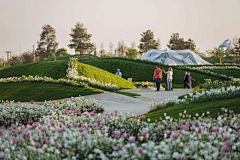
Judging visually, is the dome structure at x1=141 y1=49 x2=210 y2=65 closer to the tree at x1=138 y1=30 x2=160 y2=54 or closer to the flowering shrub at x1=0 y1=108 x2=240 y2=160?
the tree at x1=138 y1=30 x2=160 y2=54

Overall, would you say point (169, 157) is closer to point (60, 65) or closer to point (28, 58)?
point (60, 65)

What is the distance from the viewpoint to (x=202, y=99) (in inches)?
408

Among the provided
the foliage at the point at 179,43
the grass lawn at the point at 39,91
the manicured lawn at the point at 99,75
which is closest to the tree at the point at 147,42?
the foliage at the point at 179,43

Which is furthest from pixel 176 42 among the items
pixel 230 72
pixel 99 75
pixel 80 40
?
pixel 99 75

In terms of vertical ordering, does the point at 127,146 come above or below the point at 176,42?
below

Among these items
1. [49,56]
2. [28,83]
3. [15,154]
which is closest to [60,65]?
[28,83]

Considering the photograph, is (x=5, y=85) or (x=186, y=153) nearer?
(x=186, y=153)

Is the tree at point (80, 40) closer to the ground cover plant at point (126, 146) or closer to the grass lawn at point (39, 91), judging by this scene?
the grass lawn at point (39, 91)

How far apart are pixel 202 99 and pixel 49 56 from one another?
226ft

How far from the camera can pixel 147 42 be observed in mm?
80062

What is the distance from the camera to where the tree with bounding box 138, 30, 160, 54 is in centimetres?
7962

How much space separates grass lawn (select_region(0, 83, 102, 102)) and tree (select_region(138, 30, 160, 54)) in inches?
2340

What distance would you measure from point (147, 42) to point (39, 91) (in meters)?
62.2

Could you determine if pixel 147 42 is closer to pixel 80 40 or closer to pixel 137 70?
pixel 80 40
